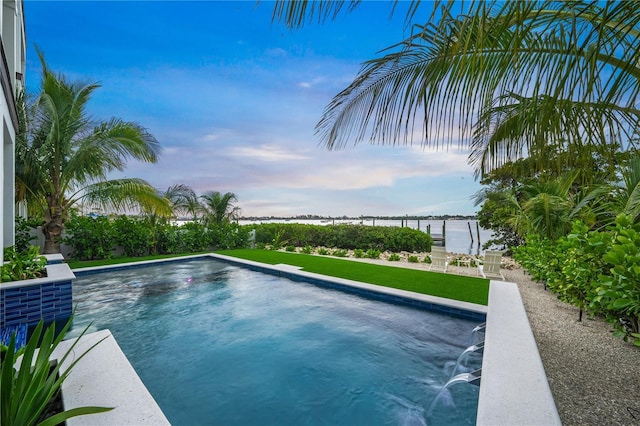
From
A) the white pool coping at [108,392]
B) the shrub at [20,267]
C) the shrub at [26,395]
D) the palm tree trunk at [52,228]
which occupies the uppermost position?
the palm tree trunk at [52,228]

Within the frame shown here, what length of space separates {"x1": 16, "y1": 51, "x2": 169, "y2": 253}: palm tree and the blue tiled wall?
5125mm

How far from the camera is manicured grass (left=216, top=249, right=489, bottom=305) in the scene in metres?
6.11

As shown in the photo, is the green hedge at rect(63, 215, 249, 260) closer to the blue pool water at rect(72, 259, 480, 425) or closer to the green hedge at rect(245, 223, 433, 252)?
the green hedge at rect(245, 223, 433, 252)

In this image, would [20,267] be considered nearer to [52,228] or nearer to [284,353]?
[284,353]

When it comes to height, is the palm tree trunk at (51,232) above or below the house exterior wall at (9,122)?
below

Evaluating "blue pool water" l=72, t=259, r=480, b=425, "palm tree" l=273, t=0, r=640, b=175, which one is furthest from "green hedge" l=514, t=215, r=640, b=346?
"blue pool water" l=72, t=259, r=480, b=425

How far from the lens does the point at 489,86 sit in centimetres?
215

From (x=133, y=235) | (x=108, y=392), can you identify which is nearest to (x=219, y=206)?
(x=133, y=235)

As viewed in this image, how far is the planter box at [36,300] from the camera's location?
4328 millimetres

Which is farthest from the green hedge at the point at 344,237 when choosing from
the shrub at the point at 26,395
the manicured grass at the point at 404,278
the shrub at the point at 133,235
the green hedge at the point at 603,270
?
the shrub at the point at 26,395

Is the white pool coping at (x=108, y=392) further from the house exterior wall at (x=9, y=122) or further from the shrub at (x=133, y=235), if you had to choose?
the shrub at (x=133, y=235)

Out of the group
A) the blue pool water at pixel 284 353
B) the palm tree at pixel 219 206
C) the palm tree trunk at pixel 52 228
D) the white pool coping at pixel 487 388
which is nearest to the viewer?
the white pool coping at pixel 487 388

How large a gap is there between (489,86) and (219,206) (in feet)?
45.2

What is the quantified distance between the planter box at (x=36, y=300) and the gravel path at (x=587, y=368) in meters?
6.58
